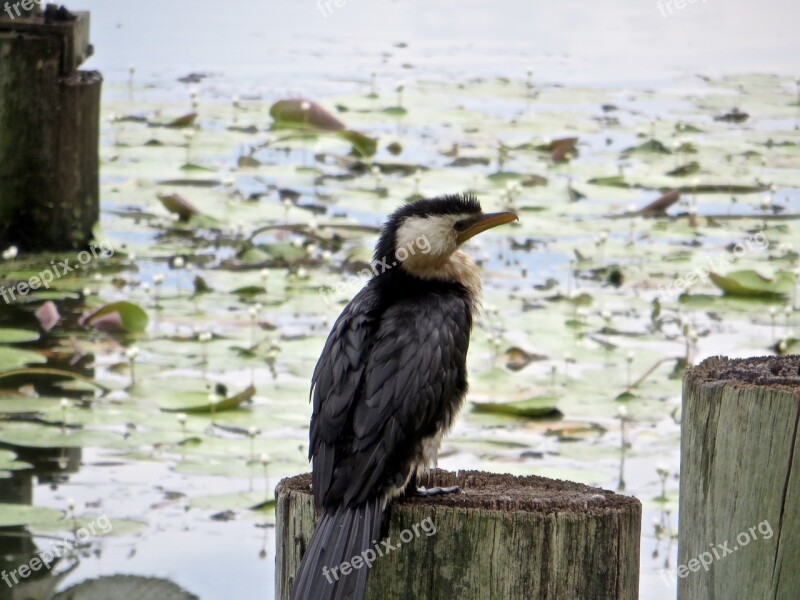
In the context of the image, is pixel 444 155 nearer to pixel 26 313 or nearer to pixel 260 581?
pixel 26 313

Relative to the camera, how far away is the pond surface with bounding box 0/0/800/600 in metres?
5.43

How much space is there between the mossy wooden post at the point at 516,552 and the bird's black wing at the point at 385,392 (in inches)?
7.0

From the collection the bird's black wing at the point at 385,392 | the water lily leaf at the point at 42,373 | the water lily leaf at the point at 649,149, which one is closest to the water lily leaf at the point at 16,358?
the water lily leaf at the point at 42,373

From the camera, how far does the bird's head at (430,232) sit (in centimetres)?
374

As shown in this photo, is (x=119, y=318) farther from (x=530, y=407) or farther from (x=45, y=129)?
(x=530, y=407)

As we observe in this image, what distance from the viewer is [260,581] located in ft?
16.1

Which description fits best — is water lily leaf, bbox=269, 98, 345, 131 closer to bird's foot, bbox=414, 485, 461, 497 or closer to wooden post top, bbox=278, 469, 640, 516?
wooden post top, bbox=278, 469, 640, 516

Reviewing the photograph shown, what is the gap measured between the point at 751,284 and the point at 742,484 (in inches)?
189

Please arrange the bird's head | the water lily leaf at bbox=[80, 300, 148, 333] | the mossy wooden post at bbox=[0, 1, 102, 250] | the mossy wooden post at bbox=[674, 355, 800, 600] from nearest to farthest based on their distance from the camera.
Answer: the mossy wooden post at bbox=[674, 355, 800, 600] < the bird's head < the water lily leaf at bbox=[80, 300, 148, 333] < the mossy wooden post at bbox=[0, 1, 102, 250]

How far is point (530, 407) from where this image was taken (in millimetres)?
5969

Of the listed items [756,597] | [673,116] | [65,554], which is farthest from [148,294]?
[673,116]

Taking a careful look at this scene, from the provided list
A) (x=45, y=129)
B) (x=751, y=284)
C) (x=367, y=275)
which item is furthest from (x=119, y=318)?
(x=751, y=284)

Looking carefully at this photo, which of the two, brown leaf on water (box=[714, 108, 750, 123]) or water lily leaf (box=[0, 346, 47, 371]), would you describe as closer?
water lily leaf (box=[0, 346, 47, 371])

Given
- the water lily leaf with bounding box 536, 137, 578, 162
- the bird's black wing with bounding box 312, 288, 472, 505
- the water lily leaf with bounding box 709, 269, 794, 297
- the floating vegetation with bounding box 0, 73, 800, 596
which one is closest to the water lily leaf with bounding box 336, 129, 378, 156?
the floating vegetation with bounding box 0, 73, 800, 596
